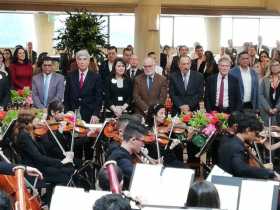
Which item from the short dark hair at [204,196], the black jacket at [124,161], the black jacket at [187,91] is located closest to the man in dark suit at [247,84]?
the black jacket at [187,91]

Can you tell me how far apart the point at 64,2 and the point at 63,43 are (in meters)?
4.62

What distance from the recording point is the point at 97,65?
11.1 metres

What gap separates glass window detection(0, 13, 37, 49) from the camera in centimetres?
2039

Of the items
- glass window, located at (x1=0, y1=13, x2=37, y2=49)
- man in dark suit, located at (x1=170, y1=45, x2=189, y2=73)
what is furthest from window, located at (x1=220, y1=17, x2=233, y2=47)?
man in dark suit, located at (x1=170, y1=45, x2=189, y2=73)

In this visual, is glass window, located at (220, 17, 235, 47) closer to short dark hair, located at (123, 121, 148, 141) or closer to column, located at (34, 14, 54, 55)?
column, located at (34, 14, 54, 55)

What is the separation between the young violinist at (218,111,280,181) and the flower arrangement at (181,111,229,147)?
61.3 inches

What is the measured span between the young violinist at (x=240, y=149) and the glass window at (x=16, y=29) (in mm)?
16308

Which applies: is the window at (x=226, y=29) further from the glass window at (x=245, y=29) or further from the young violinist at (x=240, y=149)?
the young violinist at (x=240, y=149)

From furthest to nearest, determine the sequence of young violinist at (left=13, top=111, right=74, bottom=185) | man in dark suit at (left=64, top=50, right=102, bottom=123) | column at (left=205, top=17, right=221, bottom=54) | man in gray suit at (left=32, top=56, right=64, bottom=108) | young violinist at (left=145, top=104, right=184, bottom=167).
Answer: column at (left=205, top=17, right=221, bottom=54)
man in gray suit at (left=32, top=56, right=64, bottom=108)
man in dark suit at (left=64, top=50, right=102, bottom=123)
young violinist at (left=145, top=104, right=184, bottom=167)
young violinist at (left=13, top=111, right=74, bottom=185)

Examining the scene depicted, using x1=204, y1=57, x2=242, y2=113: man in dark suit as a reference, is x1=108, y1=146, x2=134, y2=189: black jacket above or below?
below

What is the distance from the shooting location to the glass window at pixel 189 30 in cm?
2161

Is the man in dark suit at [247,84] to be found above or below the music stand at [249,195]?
above

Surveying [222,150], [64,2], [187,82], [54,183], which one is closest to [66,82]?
[187,82]

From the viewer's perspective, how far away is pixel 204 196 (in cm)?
288
